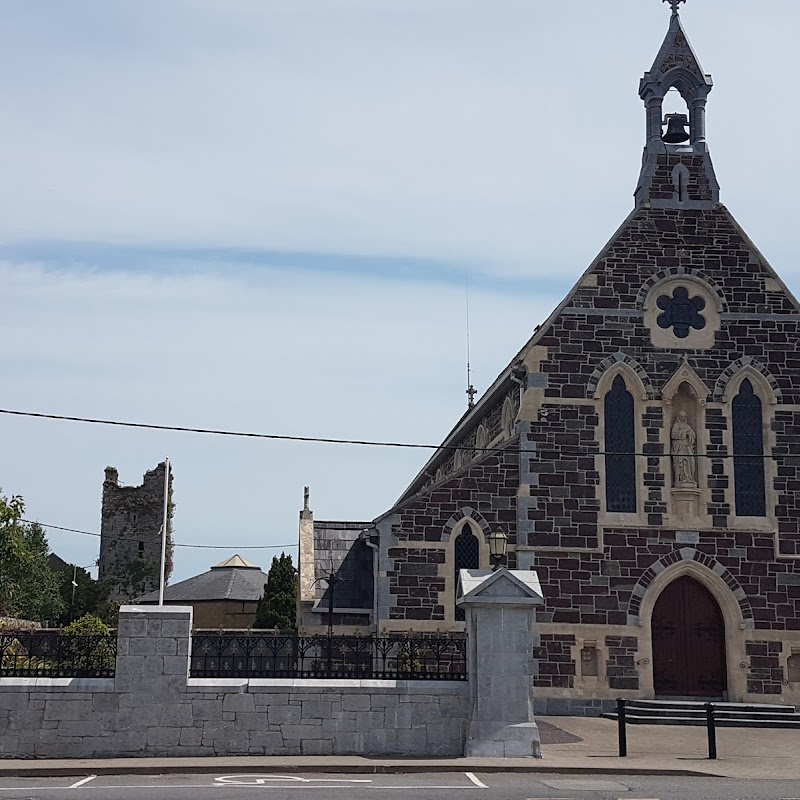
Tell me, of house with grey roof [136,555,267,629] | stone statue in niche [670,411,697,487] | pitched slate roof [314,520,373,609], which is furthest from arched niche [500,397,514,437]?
house with grey roof [136,555,267,629]

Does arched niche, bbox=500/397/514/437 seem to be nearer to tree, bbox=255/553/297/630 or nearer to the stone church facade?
the stone church facade

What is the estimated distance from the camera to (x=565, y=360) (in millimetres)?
25484

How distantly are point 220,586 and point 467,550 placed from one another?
107 feet

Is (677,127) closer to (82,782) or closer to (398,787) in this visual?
(398,787)

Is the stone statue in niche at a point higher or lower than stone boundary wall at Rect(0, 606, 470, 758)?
higher

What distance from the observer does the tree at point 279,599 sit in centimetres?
4647

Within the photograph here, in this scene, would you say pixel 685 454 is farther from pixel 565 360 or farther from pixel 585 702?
pixel 585 702

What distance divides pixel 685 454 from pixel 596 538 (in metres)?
2.66

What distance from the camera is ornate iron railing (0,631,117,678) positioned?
16.5m

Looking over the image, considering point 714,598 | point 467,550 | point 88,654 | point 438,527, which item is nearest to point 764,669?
point 714,598

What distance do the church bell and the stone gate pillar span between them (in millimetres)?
14276

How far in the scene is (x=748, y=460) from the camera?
83.4 feet

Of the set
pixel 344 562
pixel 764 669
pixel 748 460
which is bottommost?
pixel 764 669

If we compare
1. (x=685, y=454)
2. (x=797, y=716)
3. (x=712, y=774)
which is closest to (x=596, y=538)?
(x=685, y=454)
